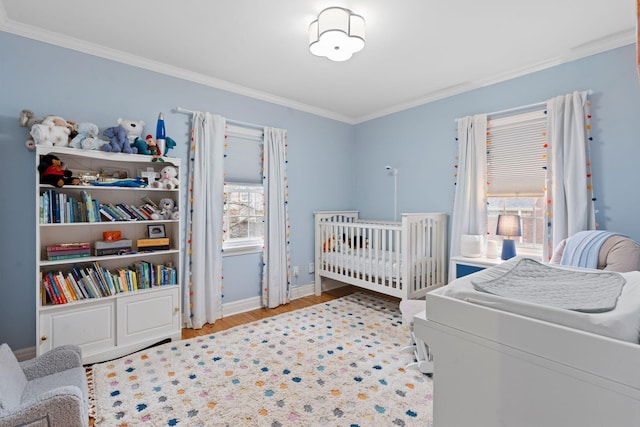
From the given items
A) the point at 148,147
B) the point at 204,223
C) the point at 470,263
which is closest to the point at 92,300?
the point at 204,223

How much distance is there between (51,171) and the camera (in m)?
2.03

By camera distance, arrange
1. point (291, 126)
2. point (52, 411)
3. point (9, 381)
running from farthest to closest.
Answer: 1. point (291, 126)
2. point (9, 381)
3. point (52, 411)

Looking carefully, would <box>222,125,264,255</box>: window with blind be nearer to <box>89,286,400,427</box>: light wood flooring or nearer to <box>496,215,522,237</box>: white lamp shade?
<box>89,286,400,427</box>: light wood flooring

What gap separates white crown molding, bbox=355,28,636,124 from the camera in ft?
7.36

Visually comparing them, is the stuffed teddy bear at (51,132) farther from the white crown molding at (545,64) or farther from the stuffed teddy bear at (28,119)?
the white crown molding at (545,64)

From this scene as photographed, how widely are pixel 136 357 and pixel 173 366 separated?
1.19ft

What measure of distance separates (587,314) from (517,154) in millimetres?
2703

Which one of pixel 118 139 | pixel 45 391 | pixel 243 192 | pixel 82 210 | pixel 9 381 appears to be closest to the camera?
pixel 9 381

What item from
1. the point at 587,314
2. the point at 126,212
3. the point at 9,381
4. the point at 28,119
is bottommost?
the point at 9,381

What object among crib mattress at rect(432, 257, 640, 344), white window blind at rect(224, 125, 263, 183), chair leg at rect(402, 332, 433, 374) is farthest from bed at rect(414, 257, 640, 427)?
white window blind at rect(224, 125, 263, 183)

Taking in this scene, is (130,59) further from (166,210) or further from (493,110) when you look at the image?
(493,110)

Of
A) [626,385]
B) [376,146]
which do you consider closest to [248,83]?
[376,146]

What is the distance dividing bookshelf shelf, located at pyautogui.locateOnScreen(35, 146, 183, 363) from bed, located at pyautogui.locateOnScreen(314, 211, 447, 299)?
1.75 m

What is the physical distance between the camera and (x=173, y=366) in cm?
212
